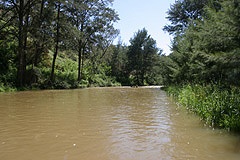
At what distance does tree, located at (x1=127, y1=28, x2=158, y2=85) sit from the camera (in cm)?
4881

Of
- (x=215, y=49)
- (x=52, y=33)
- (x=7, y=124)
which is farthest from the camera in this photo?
(x=52, y=33)

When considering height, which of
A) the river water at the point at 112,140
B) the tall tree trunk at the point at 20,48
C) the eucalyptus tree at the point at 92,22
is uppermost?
the eucalyptus tree at the point at 92,22

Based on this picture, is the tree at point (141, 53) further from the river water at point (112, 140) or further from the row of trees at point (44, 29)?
the river water at point (112, 140)

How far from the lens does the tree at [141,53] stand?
160ft

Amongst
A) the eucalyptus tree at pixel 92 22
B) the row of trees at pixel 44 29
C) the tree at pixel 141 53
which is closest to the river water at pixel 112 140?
the row of trees at pixel 44 29

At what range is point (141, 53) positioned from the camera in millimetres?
49312

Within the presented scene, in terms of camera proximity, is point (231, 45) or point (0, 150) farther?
point (231, 45)

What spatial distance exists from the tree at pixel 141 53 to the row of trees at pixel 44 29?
1857 cm

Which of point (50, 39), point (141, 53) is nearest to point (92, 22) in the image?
point (50, 39)

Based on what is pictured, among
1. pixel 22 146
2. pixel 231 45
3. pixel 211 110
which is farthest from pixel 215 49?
pixel 22 146

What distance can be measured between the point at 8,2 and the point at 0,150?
19620 mm

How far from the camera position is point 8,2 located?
61.3 ft

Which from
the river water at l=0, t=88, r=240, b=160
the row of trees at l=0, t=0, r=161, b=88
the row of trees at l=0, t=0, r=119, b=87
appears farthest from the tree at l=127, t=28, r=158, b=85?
the river water at l=0, t=88, r=240, b=160

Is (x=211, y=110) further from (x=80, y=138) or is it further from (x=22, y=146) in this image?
(x=22, y=146)
